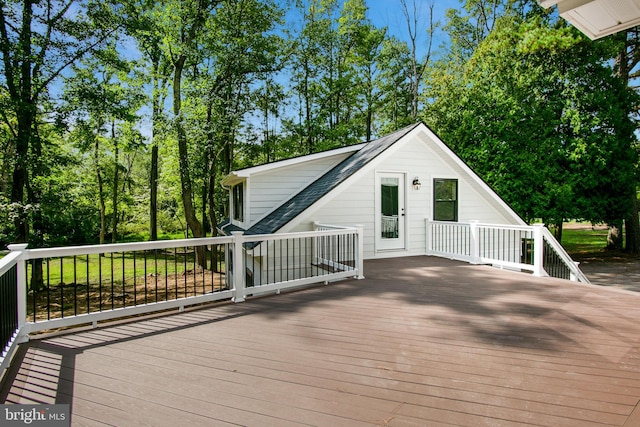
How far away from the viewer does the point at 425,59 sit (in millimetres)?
19984

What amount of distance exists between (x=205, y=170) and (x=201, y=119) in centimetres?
208

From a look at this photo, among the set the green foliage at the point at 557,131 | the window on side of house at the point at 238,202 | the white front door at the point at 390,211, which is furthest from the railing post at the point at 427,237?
the green foliage at the point at 557,131

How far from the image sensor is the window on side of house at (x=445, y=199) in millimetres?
9016

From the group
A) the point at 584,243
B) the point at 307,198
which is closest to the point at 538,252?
the point at 307,198

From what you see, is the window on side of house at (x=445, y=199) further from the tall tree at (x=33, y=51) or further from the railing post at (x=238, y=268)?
the tall tree at (x=33, y=51)

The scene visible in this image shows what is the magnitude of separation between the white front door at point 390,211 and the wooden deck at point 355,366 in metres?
3.86

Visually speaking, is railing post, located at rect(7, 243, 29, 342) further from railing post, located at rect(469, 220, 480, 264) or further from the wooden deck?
railing post, located at rect(469, 220, 480, 264)

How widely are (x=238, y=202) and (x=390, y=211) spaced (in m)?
5.33

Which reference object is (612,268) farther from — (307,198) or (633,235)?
(307,198)

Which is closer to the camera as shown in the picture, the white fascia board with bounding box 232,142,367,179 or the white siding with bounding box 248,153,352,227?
the white fascia board with bounding box 232,142,367,179

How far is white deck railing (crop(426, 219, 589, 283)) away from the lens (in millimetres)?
6184

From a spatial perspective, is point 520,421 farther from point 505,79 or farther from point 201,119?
point 505,79

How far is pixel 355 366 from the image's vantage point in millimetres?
2781

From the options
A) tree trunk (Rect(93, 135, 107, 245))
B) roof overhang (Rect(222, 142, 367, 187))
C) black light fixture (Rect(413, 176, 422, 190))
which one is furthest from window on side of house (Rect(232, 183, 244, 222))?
tree trunk (Rect(93, 135, 107, 245))
